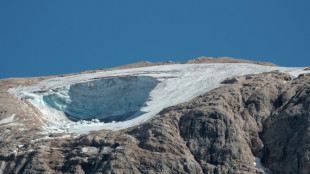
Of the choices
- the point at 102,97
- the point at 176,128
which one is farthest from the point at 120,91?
the point at 176,128

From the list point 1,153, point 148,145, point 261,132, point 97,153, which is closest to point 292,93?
point 261,132

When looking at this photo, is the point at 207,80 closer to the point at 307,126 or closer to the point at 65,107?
the point at 65,107

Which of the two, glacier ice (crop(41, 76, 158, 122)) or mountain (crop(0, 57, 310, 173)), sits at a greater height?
glacier ice (crop(41, 76, 158, 122))

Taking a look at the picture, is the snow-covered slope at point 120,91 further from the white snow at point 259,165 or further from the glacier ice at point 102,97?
the white snow at point 259,165

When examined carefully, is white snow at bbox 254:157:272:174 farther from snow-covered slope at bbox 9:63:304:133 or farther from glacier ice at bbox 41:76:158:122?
glacier ice at bbox 41:76:158:122

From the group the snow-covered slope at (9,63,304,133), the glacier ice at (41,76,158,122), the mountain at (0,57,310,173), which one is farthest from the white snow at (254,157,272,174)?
the glacier ice at (41,76,158,122)

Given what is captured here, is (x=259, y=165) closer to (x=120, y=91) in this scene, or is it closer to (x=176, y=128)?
(x=176, y=128)

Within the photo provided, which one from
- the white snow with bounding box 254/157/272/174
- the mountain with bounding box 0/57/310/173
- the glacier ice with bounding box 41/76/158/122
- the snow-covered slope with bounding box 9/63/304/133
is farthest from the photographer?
the glacier ice with bounding box 41/76/158/122
